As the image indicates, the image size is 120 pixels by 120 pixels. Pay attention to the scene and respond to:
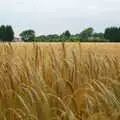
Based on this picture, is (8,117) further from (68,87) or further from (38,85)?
(68,87)

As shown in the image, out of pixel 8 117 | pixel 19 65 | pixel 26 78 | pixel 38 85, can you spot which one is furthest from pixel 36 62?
pixel 8 117

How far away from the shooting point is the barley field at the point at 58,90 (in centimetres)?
155

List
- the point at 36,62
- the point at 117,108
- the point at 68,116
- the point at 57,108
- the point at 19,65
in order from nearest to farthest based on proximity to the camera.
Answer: the point at 68,116 < the point at 117,108 < the point at 57,108 < the point at 19,65 < the point at 36,62

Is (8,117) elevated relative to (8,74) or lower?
lower

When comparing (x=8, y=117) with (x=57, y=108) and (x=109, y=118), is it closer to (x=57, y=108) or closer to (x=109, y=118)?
(x=57, y=108)

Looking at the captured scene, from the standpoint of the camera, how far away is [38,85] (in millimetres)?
1855

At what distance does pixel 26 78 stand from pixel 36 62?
428mm

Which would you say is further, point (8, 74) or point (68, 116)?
point (8, 74)

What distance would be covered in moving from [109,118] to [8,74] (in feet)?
2.40

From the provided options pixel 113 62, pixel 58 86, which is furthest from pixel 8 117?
pixel 113 62

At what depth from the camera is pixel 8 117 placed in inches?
68.0

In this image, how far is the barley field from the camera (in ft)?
5.09

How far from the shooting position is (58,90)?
6.51 feet

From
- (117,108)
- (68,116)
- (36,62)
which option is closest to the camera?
(68,116)
